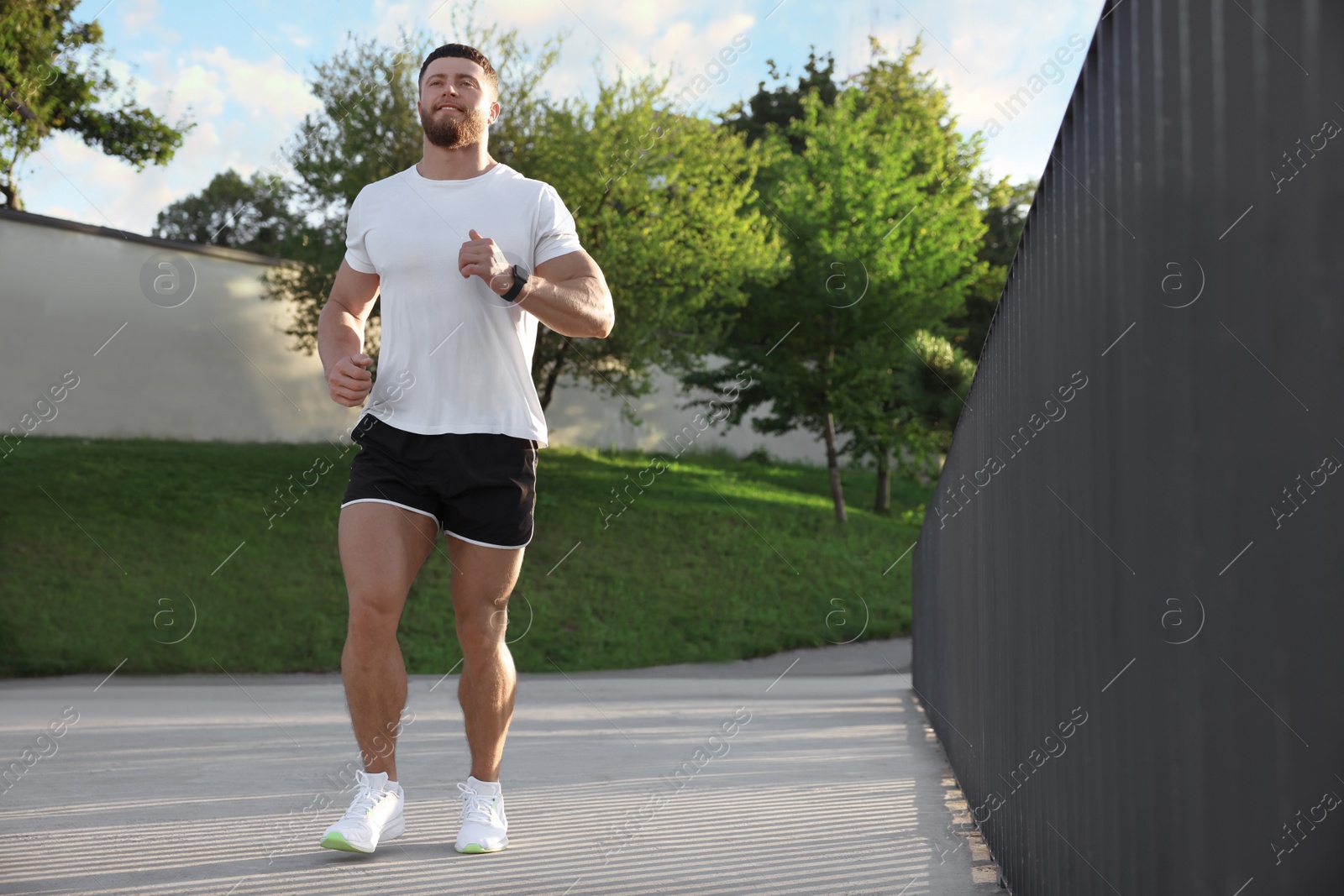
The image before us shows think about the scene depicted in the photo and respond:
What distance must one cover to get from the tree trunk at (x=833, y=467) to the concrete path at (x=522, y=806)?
677 inches

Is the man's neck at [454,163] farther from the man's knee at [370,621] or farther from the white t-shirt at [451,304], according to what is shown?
the man's knee at [370,621]

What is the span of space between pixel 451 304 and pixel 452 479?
0.53m

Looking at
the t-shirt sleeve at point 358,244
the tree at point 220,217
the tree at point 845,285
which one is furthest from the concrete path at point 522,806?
the tree at point 220,217

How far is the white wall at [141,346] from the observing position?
810 inches

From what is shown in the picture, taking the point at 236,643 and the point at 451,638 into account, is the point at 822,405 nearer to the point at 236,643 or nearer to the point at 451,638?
the point at 451,638

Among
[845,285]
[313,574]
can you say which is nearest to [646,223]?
[845,285]

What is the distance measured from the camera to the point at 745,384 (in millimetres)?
25453

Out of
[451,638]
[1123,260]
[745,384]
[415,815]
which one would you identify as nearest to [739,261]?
[745,384]

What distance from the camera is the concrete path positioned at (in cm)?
296

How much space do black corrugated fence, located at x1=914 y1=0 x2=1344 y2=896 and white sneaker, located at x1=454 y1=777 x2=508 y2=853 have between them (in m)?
1.42

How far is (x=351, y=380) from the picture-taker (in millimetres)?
3348

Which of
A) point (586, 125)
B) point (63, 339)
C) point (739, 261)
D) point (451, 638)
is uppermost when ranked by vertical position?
point (586, 125)

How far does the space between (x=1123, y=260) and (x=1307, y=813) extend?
3.08 feet

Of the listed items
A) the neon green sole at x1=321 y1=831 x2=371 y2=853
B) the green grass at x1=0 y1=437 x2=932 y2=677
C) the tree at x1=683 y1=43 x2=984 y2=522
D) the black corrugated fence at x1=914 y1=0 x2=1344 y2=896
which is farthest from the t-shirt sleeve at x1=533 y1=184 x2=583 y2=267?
the tree at x1=683 y1=43 x2=984 y2=522
